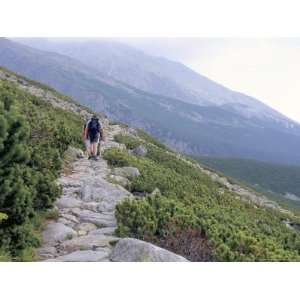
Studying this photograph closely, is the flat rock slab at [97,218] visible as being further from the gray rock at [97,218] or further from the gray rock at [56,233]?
the gray rock at [56,233]

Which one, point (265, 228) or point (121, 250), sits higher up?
point (121, 250)

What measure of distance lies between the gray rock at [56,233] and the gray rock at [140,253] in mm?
1755

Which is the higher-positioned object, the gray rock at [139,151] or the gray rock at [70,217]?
the gray rock at [70,217]

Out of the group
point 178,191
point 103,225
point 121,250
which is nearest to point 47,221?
point 103,225

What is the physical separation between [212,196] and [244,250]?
1149 cm

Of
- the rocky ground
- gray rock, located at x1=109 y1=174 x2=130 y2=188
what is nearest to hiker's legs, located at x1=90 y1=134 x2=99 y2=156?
the rocky ground

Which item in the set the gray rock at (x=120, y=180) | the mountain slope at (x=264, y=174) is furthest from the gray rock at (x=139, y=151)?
the mountain slope at (x=264, y=174)

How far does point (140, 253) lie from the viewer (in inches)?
386

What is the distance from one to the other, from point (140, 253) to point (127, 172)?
1129 centimetres

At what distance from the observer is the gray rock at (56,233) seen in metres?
11.4

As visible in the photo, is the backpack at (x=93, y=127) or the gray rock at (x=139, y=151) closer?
the backpack at (x=93, y=127)


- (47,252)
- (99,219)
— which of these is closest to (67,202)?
(99,219)

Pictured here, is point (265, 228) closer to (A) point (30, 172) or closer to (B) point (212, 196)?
(B) point (212, 196)

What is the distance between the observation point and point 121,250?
10.1 meters
